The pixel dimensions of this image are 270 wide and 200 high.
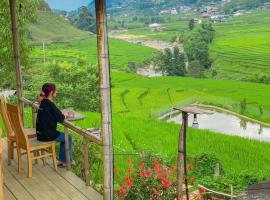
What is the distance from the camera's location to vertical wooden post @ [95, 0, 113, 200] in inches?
120

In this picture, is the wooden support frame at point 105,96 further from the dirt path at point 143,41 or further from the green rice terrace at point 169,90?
the dirt path at point 143,41

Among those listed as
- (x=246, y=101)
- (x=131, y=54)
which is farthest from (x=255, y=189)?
Answer: (x=131, y=54)

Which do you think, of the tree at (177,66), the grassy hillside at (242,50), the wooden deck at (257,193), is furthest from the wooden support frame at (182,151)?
the tree at (177,66)

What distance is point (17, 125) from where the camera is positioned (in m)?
3.96

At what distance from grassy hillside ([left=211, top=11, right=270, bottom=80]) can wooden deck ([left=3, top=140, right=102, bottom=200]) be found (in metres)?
40.7

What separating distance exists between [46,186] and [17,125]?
64 cm

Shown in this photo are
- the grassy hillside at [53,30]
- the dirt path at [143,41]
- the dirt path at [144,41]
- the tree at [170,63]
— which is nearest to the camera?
the tree at [170,63]

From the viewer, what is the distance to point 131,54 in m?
58.4

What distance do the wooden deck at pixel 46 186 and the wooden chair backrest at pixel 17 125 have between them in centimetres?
31

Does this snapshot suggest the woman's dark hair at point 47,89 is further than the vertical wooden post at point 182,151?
Yes

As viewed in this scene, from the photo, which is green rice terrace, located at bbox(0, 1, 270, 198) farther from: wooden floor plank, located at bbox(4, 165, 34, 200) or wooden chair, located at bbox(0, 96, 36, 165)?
wooden floor plank, located at bbox(4, 165, 34, 200)

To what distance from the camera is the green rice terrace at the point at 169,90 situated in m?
10.5

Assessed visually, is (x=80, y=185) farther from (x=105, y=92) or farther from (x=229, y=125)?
(x=229, y=125)

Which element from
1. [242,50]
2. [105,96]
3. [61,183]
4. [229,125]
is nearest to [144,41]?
[242,50]
